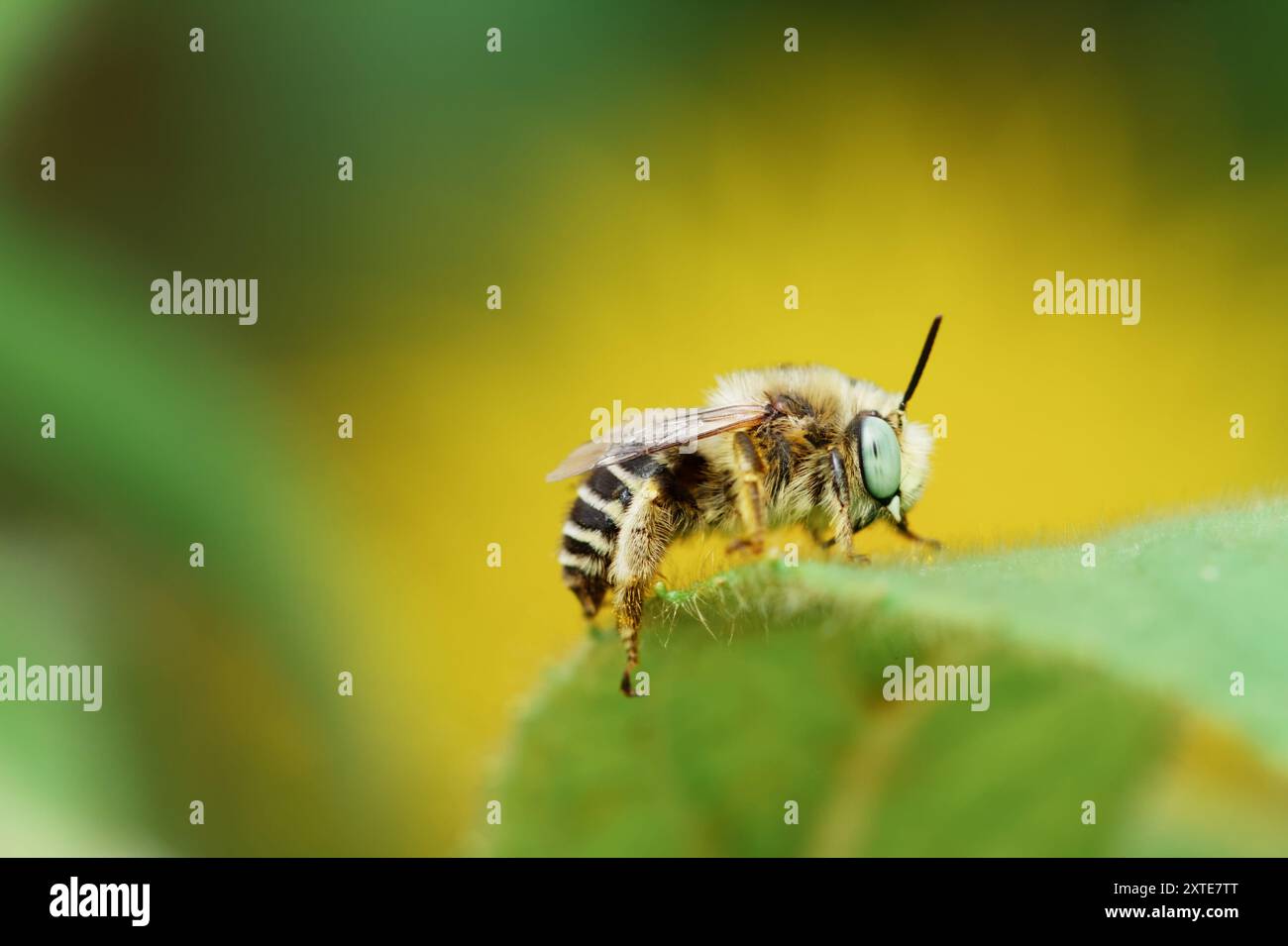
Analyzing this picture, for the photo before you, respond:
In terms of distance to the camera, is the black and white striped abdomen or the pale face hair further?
the pale face hair

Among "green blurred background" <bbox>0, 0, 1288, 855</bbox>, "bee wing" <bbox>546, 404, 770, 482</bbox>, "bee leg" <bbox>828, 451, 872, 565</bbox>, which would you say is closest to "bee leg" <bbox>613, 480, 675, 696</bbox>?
"bee wing" <bbox>546, 404, 770, 482</bbox>

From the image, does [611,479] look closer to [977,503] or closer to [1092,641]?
[1092,641]

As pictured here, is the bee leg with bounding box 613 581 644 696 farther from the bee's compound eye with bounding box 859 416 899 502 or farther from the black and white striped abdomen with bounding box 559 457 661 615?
the bee's compound eye with bounding box 859 416 899 502

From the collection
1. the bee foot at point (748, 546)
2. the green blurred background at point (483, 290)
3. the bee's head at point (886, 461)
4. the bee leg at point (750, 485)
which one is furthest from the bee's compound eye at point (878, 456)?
the green blurred background at point (483, 290)

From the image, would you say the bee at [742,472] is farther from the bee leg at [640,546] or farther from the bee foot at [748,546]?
the bee foot at [748,546]

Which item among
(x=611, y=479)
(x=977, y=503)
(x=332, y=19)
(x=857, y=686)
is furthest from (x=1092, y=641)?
(x=332, y=19)

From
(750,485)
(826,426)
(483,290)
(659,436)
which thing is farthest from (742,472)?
(483,290)
